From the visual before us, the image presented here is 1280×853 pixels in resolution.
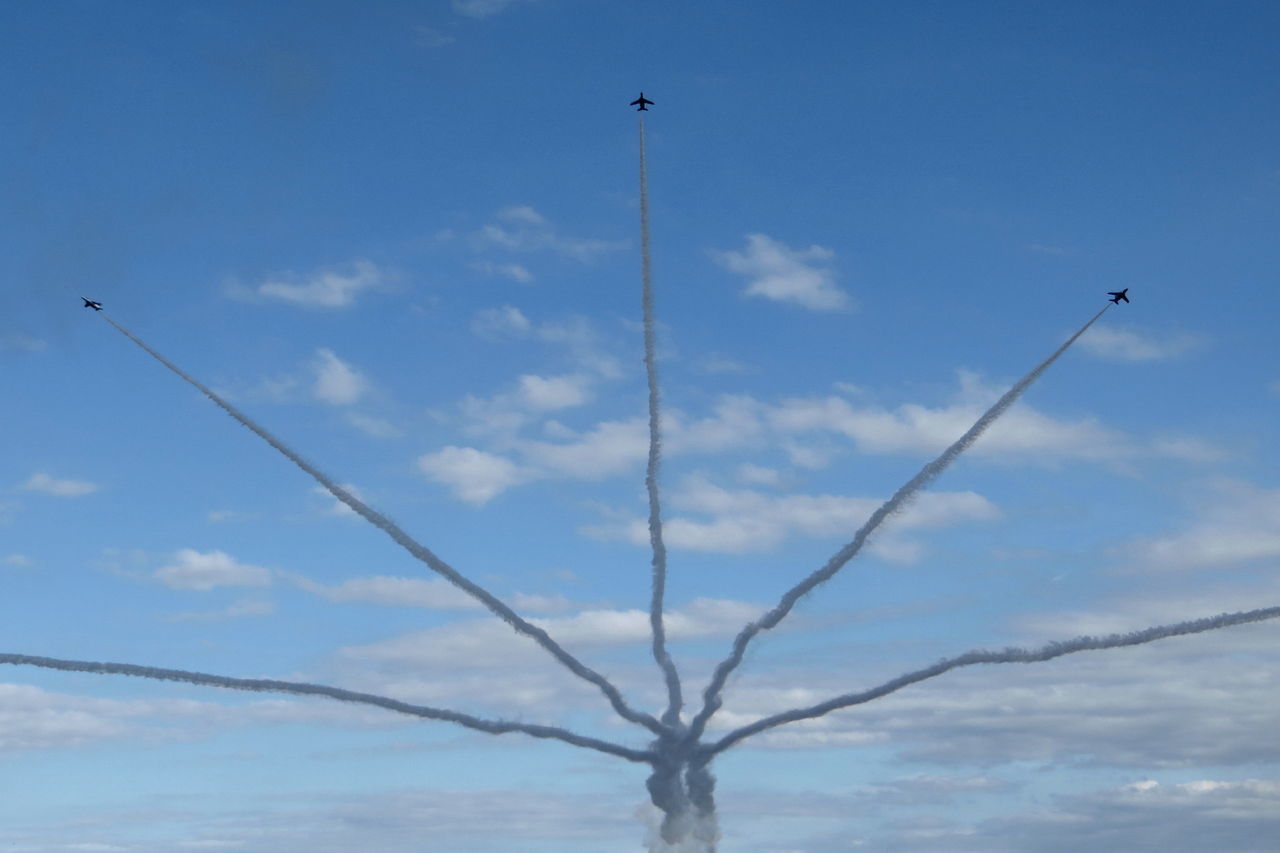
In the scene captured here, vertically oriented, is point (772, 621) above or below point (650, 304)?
below

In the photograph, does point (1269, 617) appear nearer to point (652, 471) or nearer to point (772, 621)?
point (772, 621)

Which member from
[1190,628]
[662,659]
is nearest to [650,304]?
[662,659]

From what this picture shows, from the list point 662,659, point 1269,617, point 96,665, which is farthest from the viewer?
point 662,659

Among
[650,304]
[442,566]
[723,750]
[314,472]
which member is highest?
→ [650,304]

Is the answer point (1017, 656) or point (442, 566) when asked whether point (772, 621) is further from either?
point (442, 566)

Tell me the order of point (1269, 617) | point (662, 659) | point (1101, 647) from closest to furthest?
point (1269, 617)
point (1101, 647)
point (662, 659)

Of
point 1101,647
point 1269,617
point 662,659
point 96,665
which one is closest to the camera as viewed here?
point 1269,617

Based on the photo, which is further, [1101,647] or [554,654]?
[554,654]

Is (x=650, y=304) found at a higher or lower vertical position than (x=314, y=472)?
higher

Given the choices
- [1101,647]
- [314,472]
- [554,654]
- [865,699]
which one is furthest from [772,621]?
[314,472]
